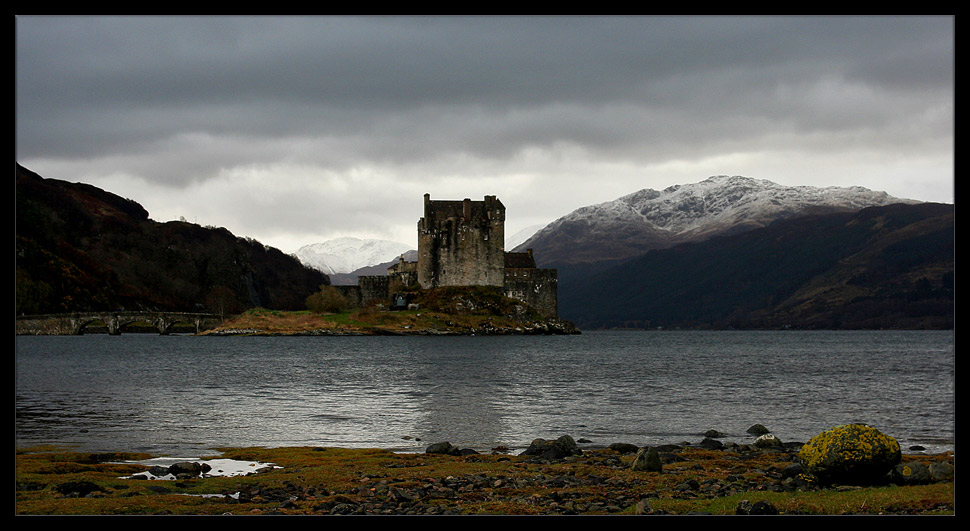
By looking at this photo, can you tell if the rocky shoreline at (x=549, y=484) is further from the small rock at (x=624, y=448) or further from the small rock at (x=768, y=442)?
the small rock at (x=768, y=442)

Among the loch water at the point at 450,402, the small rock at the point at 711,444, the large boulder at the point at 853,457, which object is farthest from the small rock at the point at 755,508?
the loch water at the point at 450,402

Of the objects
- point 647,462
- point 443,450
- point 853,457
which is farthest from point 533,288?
point 853,457

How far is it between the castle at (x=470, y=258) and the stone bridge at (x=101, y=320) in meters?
36.4

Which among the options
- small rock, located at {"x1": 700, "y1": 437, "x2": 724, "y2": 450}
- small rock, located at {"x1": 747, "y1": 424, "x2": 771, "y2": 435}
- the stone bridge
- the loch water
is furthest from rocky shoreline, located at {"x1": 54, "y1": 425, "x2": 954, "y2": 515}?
the stone bridge

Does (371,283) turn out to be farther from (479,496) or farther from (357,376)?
(479,496)

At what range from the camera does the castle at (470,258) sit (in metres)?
121

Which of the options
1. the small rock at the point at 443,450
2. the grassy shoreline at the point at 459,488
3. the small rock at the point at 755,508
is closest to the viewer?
the small rock at the point at 755,508

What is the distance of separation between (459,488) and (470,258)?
105m

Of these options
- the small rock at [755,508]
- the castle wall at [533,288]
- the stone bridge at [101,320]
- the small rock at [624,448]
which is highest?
the castle wall at [533,288]

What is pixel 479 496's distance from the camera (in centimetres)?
1512

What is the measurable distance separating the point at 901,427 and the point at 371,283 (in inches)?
4069

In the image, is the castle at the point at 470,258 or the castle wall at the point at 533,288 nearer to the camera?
the castle at the point at 470,258

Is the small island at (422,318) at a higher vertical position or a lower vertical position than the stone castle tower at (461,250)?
lower
